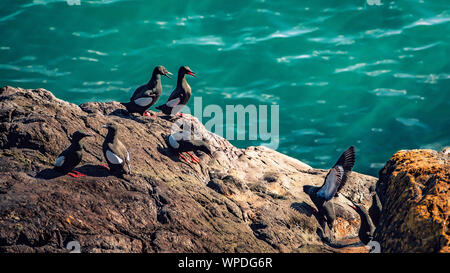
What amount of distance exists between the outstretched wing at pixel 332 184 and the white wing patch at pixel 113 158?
11.1ft

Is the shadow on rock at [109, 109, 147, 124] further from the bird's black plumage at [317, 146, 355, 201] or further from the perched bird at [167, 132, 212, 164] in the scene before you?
the bird's black plumage at [317, 146, 355, 201]

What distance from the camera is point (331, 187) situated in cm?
784

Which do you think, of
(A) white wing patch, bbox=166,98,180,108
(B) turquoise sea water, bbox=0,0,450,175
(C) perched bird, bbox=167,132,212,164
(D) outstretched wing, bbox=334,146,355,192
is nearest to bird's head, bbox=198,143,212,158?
(C) perched bird, bbox=167,132,212,164

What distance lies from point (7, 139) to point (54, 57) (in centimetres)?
1216

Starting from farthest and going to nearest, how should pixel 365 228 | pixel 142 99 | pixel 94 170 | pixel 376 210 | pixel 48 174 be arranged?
pixel 142 99
pixel 376 210
pixel 365 228
pixel 94 170
pixel 48 174

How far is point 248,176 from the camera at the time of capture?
8.80 m

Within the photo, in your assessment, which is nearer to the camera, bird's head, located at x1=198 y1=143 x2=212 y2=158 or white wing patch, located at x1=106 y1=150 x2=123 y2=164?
white wing patch, located at x1=106 y1=150 x2=123 y2=164

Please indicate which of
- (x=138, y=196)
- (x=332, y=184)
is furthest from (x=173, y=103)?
(x=332, y=184)

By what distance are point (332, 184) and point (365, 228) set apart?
0.88 m

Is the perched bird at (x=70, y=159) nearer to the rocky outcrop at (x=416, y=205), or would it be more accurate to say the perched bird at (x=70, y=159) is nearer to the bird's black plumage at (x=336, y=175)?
the bird's black plumage at (x=336, y=175)

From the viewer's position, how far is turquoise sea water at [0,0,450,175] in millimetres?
17172

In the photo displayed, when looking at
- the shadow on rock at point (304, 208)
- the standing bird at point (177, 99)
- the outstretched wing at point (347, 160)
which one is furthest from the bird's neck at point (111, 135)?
the outstretched wing at point (347, 160)

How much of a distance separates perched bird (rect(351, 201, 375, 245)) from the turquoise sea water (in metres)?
8.64

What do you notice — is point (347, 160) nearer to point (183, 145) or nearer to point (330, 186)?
point (330, 186)
